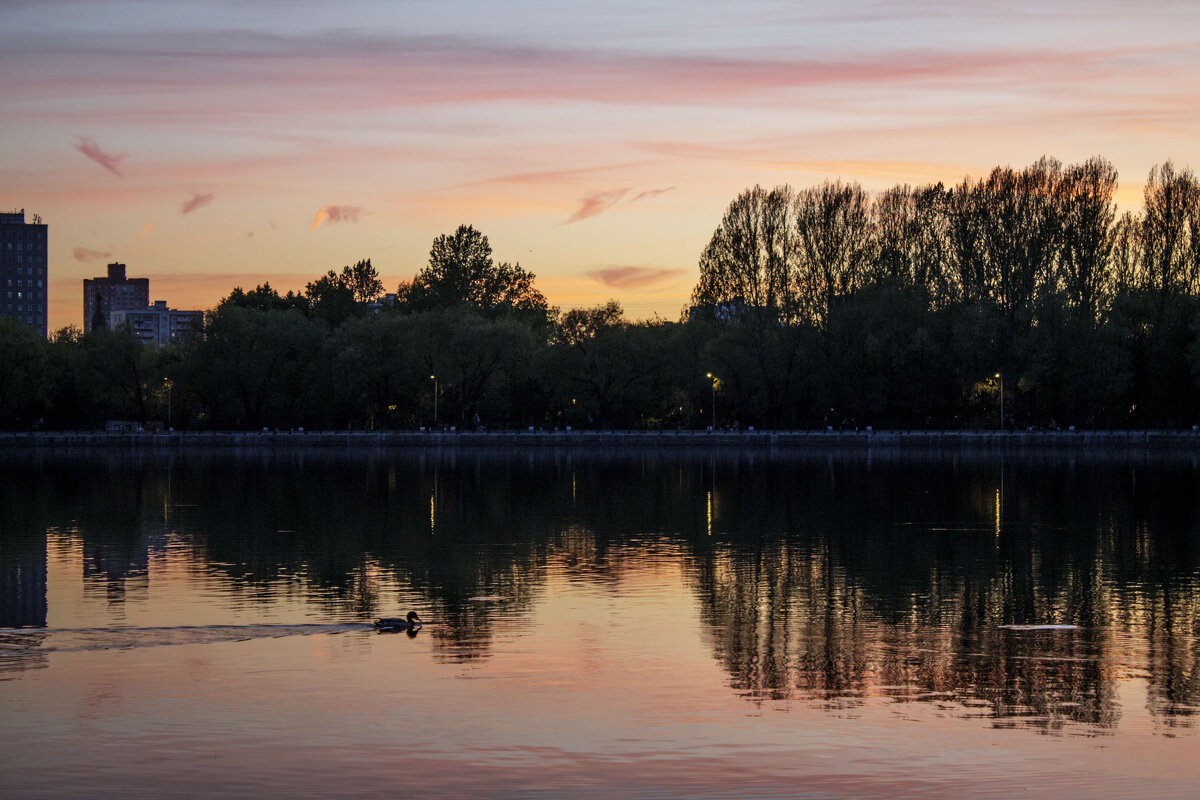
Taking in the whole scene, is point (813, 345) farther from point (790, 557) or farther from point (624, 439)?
point (790, 557)

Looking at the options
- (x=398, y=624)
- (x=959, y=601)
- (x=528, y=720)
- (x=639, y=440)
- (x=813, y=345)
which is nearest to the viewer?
(x=528, y=720)

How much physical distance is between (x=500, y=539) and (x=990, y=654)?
17966 millimetres

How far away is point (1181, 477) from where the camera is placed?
2429 inches

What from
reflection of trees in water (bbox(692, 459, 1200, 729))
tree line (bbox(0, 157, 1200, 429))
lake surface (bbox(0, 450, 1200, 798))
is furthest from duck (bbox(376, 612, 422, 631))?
tree line (bbox(0, 157, 1200, 429))

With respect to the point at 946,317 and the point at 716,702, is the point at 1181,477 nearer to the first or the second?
the point at 946,317

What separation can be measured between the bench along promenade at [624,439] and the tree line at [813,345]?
2379mm

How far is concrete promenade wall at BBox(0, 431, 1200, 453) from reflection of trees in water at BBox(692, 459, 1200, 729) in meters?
43.2

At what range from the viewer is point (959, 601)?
962 inches

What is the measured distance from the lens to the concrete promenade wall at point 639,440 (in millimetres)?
89562

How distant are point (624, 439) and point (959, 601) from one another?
7495 centimetres

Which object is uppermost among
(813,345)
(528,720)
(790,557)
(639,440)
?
(813,345)

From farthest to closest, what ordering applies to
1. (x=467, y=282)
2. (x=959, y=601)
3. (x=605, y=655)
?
(x=467, y=282) → (x=959, y=601) → (x=605, y=655)

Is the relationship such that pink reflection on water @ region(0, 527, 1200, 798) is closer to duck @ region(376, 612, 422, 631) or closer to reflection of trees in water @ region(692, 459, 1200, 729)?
reflection of trees in water @ region(692, 459, 1200, 729)

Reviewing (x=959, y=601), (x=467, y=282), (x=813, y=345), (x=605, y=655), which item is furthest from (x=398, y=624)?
(x=467, y=282)
